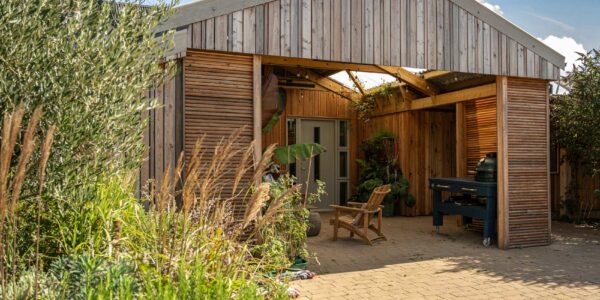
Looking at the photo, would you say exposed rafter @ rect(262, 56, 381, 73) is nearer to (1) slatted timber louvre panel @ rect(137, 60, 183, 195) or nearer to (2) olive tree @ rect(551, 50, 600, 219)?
(1) slatted timber louvre panel @ rect(137, 60, 183, 195)

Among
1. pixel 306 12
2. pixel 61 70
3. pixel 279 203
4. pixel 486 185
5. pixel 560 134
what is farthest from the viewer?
pixel 560 134

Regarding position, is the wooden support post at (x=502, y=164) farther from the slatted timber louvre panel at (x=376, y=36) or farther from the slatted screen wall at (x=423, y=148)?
the slatted screen wall at (x=423, y=148)

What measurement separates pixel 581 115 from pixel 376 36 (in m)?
4.88

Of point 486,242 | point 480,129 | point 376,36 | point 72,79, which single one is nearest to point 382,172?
point 480,129

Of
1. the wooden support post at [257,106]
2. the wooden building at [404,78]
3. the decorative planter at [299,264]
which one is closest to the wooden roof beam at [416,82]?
the wooden building at [404,78]

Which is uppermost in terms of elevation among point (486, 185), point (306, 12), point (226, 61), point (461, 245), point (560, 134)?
point (306, 12)

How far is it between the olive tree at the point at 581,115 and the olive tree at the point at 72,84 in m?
7.96

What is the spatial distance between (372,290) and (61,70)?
11.5ft

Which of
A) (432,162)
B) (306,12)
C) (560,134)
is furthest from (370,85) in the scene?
(306,12)

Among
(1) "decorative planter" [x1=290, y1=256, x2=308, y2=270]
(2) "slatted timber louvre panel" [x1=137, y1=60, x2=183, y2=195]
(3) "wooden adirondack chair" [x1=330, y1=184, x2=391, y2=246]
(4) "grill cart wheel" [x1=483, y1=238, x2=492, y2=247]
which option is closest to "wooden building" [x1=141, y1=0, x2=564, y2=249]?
(2) "slatted timber louvre panel" [x1=137, y1=60, x2=183, y2=195]

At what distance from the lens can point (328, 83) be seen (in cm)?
1130

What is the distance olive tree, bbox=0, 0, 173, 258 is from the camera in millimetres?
2678

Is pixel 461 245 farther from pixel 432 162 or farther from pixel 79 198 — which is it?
pixel 79 198

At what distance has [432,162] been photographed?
11.2 meters
